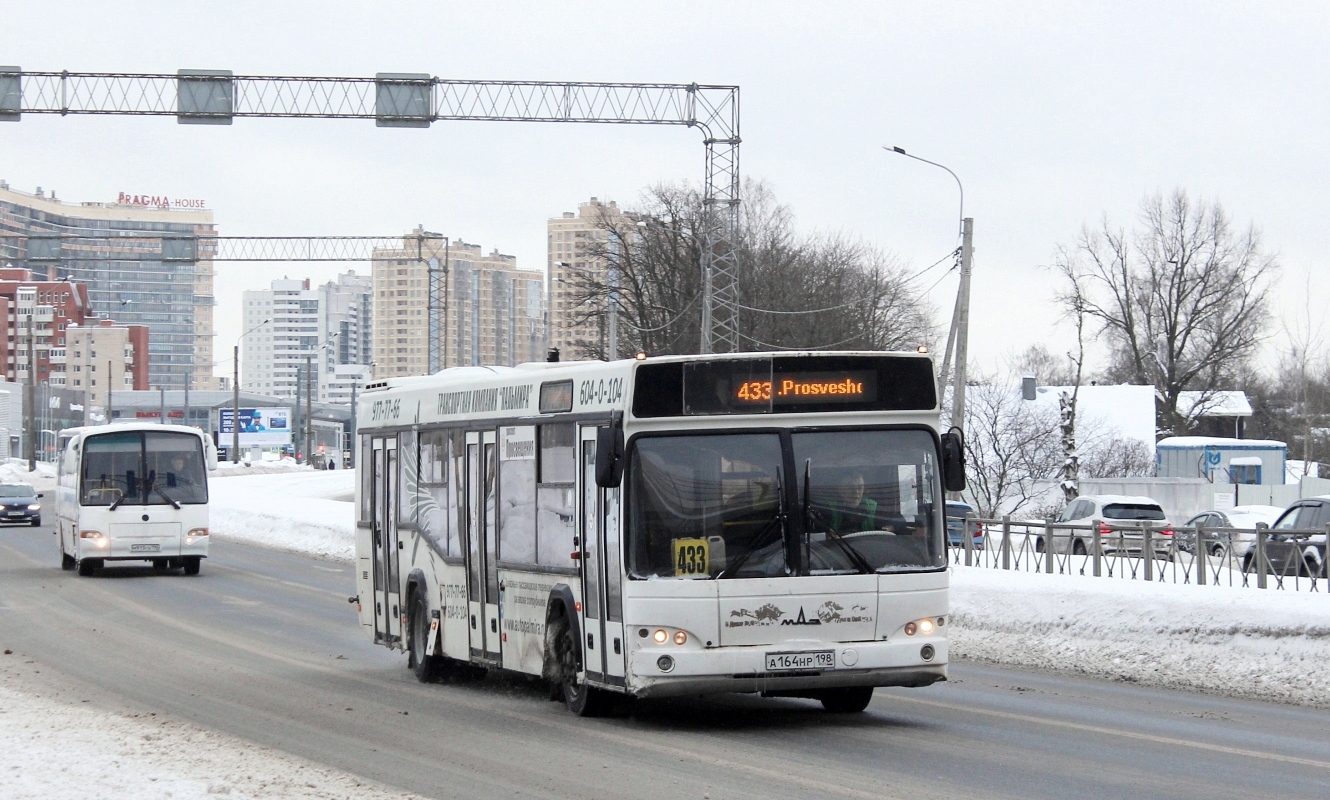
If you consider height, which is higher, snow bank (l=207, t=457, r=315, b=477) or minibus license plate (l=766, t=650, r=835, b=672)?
snow bank (l=207, t=457, r=315, b=477)

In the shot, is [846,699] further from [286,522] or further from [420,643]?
[286,522]

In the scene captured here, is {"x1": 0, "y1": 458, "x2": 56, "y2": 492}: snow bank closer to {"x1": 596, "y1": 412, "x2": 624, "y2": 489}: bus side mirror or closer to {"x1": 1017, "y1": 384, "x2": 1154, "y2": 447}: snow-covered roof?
{"x1": 1017, "y1": 384, "x2": 1154, "y2": 447}: snow-covered roof

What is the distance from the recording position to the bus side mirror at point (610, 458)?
35.2 feet

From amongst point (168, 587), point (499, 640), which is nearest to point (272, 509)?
point (168, 587)

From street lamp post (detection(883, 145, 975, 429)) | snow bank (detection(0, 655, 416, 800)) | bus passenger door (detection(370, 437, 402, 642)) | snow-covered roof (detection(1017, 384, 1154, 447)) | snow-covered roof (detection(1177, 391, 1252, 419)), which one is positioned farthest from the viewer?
snow-covered roof (detection(1177, 391, 1252, 419))

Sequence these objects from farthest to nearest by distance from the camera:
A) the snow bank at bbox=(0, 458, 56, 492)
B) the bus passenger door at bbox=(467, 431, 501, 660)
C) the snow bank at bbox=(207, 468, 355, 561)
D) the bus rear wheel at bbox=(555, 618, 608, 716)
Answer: the snow bank at bbox=(0, 458, 56, 492) < the snow bank at bbox=(207, 468, 355, 561) < the bus passenger door at bbox=(467, 431, 501, 660) < the bus rear wheel at bbox=(555, 618, 608, 716)

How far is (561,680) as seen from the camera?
40.5ft

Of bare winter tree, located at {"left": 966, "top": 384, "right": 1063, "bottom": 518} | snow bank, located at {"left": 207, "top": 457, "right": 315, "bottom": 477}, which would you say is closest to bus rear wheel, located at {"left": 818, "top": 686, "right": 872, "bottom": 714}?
bare winter tree, located at {"left": 966, "top": 384, "right": 1063, "bottom": 518}

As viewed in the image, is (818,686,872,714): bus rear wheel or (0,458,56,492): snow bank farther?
(0,458,56,492): snow bank

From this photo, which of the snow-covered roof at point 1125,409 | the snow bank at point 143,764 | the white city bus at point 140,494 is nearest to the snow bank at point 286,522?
the white city bus at point 140,494

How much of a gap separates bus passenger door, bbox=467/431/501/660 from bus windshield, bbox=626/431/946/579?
269 cm

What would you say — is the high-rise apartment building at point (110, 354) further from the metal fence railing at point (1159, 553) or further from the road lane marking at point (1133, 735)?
the road lane marking at point (1133, 735)

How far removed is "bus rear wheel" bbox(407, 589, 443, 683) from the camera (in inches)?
588

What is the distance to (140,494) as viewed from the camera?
31.8 m
